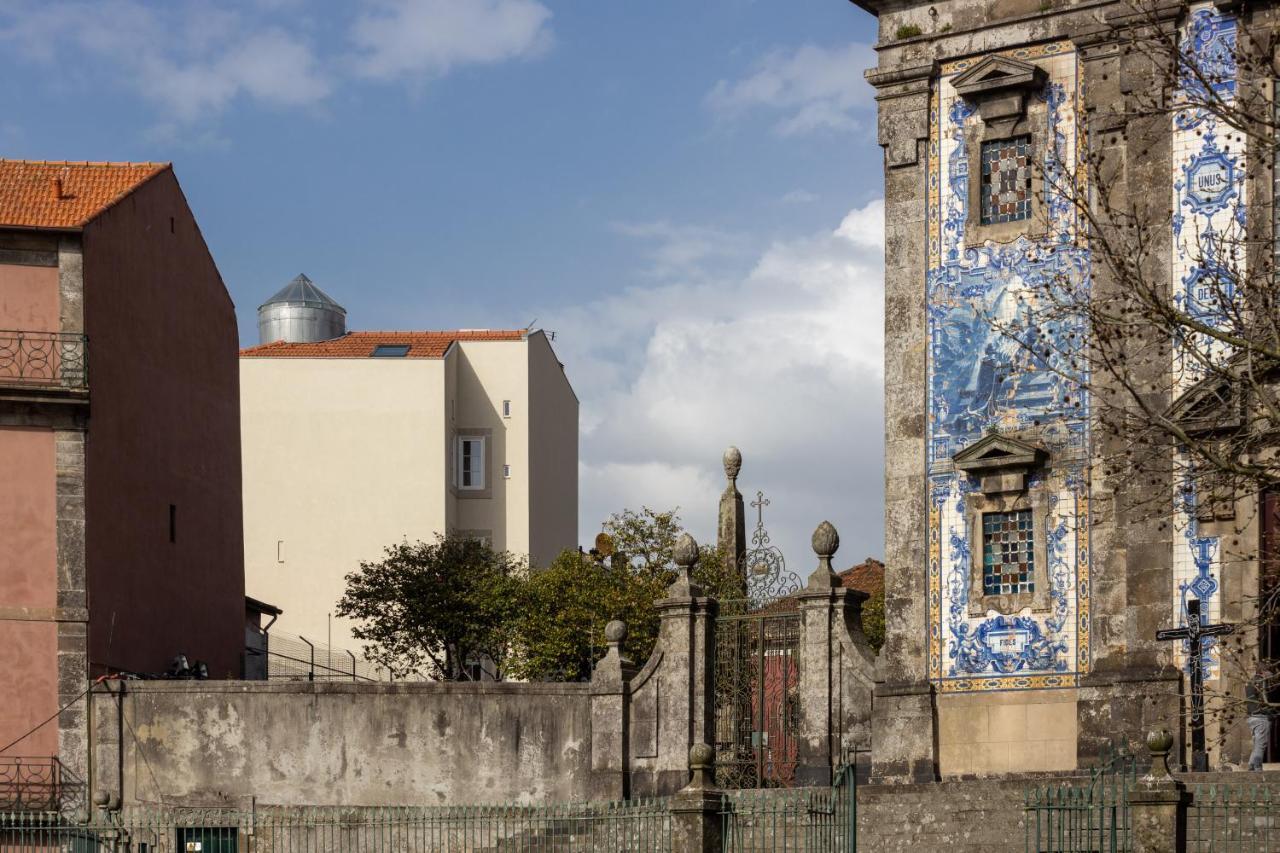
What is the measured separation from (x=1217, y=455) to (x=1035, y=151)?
9.34 m

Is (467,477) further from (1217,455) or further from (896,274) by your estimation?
(1217,455)

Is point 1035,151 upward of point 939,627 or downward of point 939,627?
upward

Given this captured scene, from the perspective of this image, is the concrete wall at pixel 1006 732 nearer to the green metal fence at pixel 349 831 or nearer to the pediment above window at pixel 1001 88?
the green metal fence at pixel 349 831

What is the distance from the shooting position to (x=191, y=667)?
33062mm

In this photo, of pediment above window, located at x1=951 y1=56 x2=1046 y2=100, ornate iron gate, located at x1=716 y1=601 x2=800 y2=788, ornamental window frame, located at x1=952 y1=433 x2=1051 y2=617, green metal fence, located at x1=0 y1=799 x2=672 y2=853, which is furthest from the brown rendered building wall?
pediment above window, located at x1=951 y1=56 x2=1046 y2=100

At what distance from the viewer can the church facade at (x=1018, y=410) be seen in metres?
23.5

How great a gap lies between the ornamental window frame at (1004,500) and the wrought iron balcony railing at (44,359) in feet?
38.4

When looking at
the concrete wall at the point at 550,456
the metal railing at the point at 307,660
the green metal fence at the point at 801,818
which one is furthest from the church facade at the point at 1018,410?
the concrete wall at the point at 550,456

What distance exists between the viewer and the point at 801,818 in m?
24.8

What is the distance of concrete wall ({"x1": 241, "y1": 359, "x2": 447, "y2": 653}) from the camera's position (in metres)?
52.2

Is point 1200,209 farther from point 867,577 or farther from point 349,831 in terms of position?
point 867,577

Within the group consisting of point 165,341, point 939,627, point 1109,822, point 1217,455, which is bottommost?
point 1109,822

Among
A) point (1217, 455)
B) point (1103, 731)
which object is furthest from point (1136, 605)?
point (1217, 455)

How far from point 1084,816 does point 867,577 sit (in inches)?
1155
